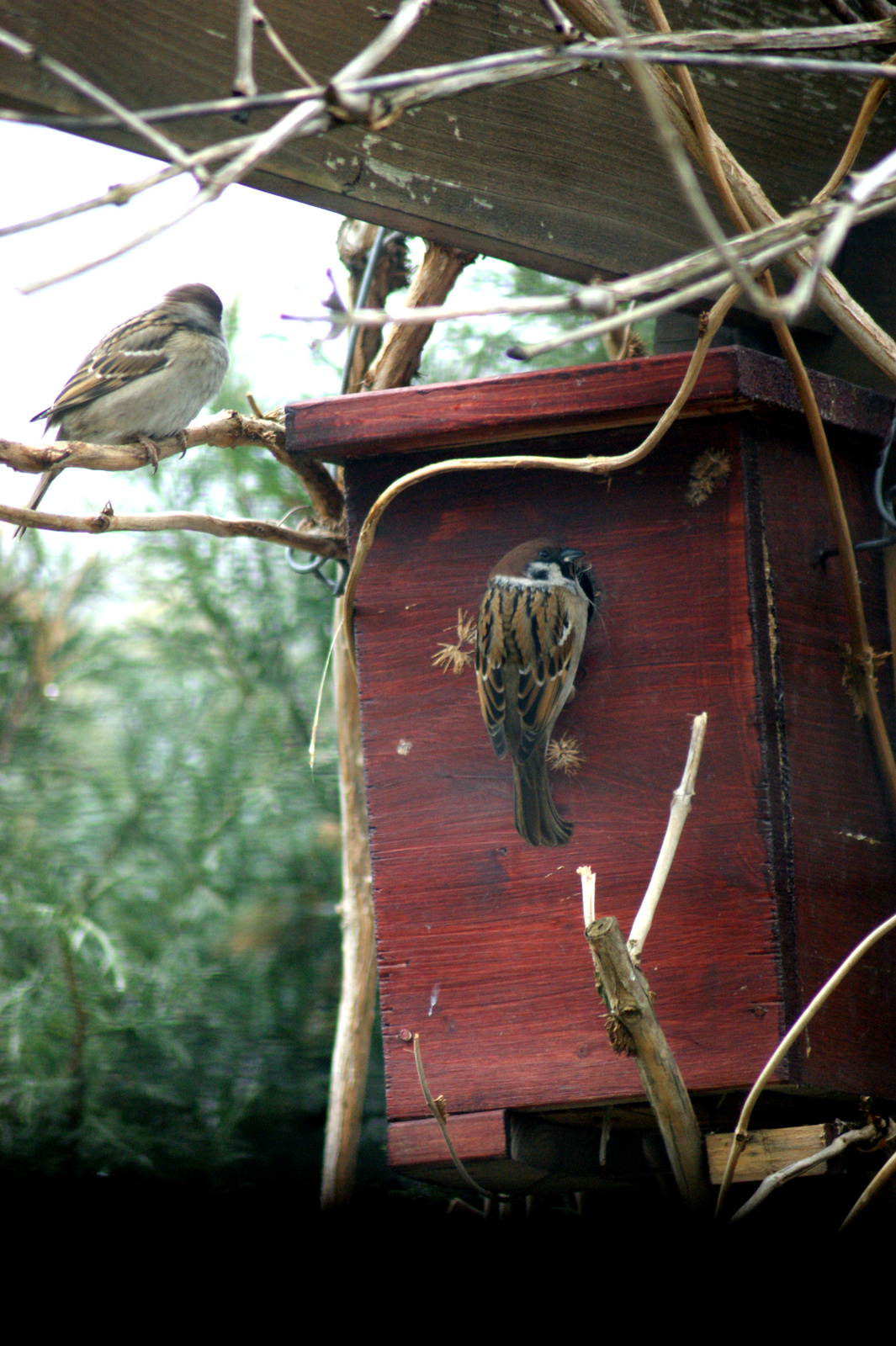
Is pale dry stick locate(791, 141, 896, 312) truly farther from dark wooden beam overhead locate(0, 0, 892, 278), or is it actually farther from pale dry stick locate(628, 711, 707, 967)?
dark wooden beam overhead locate(0, 0, 892, 278)

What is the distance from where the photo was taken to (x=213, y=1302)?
1.27 meters

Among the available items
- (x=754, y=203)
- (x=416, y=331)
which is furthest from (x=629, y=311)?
(x=416, y=331)

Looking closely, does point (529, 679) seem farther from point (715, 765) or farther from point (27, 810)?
point (27, 810)

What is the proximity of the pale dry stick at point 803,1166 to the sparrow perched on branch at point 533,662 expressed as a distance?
407mm

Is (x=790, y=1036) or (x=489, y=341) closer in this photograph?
(x=790, y=1036)

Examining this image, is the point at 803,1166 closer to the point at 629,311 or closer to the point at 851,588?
the point at 851,588

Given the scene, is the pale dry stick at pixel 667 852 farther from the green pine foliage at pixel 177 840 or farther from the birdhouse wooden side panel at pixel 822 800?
the green pine foliage at pixel 177 840

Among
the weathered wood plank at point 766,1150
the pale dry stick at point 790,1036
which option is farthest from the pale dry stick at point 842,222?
the weathered wood plank at point 766,1150

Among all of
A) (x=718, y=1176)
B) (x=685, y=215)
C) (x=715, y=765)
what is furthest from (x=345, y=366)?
(x=718, y=1176)

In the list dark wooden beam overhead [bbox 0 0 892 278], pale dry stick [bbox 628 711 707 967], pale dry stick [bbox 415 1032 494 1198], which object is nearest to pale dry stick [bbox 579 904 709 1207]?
pale dry stick [bbox 628 711 707 967]

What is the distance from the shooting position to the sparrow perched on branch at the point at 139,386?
2.34m

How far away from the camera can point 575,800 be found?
1471 millimetres

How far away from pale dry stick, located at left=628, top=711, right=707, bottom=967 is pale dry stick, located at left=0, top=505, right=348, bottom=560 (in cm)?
65

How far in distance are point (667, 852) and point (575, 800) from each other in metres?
0.32
